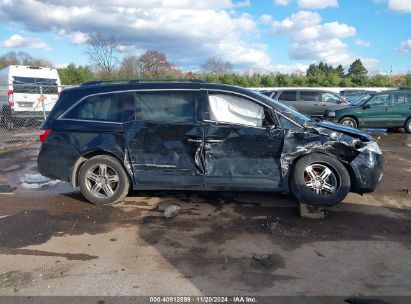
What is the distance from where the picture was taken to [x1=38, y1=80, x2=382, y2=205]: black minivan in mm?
5746

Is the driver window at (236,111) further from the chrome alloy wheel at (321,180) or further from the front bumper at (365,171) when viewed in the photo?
the front bumper at (365,171)

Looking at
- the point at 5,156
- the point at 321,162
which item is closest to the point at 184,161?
the point at 321,162

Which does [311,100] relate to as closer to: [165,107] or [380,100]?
[380,100]

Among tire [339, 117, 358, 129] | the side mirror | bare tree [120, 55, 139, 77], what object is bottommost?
tire [339, 117, 358, 129]

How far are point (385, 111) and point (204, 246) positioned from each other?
13.2 meters

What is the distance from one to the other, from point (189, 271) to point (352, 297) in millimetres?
1528

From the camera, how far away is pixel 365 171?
5.69 metres

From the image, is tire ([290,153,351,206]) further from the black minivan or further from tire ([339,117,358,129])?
tire ([339,117,358,129])

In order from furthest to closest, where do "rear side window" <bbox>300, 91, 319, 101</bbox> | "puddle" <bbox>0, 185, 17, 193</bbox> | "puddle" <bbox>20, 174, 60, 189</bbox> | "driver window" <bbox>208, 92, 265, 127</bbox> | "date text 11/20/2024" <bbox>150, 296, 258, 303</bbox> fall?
"rear side window" <bbox>300, 91, 319, 101</bbox>, "puddle" <bbox>20, 174, 60, 189</bbox>, "puddle" <bbox>0, 185, 17, 193</bbox>, "driver window" <bbox>208, 92, 265, 127</bbox>, "date text 11/20/2024" <bbox>150, 296, 258, 303</bbox>

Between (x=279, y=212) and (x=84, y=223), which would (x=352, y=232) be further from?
(x=84, y=223)

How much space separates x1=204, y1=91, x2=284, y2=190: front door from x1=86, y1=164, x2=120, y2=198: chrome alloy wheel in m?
1.44

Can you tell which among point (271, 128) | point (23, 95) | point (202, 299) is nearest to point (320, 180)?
point (271, 128)

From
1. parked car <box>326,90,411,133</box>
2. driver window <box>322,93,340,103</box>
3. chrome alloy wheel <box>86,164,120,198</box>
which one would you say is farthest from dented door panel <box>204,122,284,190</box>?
driver window <box>322,93,340,103</box>

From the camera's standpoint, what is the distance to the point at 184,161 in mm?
5977
